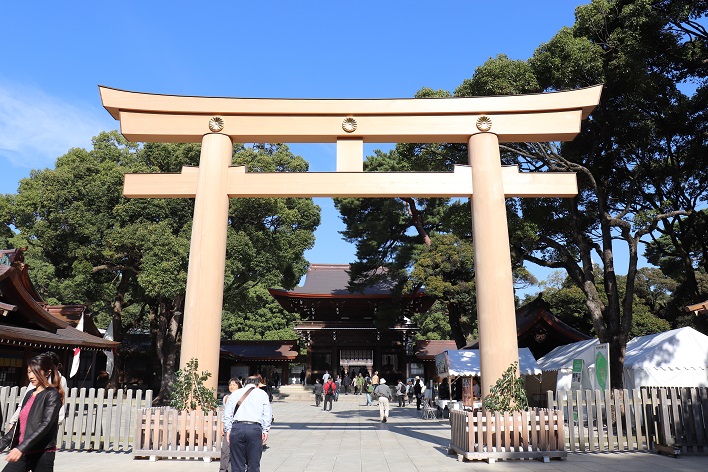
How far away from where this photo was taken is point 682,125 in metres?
15.0

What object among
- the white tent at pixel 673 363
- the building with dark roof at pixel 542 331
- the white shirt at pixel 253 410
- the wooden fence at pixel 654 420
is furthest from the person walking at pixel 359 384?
the white shirt at pixel 253 410

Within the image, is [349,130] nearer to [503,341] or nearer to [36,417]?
[503,341]

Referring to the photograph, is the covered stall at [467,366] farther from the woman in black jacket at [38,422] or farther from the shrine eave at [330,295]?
the shrine eave at [330,295]

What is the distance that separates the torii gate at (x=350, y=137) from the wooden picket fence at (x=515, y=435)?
2050 mm

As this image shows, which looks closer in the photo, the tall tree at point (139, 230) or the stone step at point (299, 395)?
the tall tree at point (139, 230)

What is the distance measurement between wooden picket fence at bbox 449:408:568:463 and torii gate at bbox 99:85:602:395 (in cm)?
205

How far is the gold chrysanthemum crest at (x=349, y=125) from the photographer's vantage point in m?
9.79

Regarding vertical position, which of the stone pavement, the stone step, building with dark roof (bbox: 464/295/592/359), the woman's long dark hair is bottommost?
the stone step

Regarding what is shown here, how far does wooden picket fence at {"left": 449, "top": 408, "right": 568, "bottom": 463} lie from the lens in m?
7.87

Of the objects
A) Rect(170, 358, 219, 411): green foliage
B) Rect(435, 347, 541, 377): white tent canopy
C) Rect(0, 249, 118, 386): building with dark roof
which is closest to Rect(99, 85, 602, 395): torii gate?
Rect(170, 358, 219, 411): green foliage

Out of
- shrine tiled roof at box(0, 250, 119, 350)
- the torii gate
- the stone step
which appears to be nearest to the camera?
the torii gate

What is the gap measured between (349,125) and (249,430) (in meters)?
6.30

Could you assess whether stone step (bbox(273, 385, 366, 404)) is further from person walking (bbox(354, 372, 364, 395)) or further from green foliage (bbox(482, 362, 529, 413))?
green foliage (bbox(482, 362, 529, 413))

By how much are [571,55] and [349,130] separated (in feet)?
22.8
